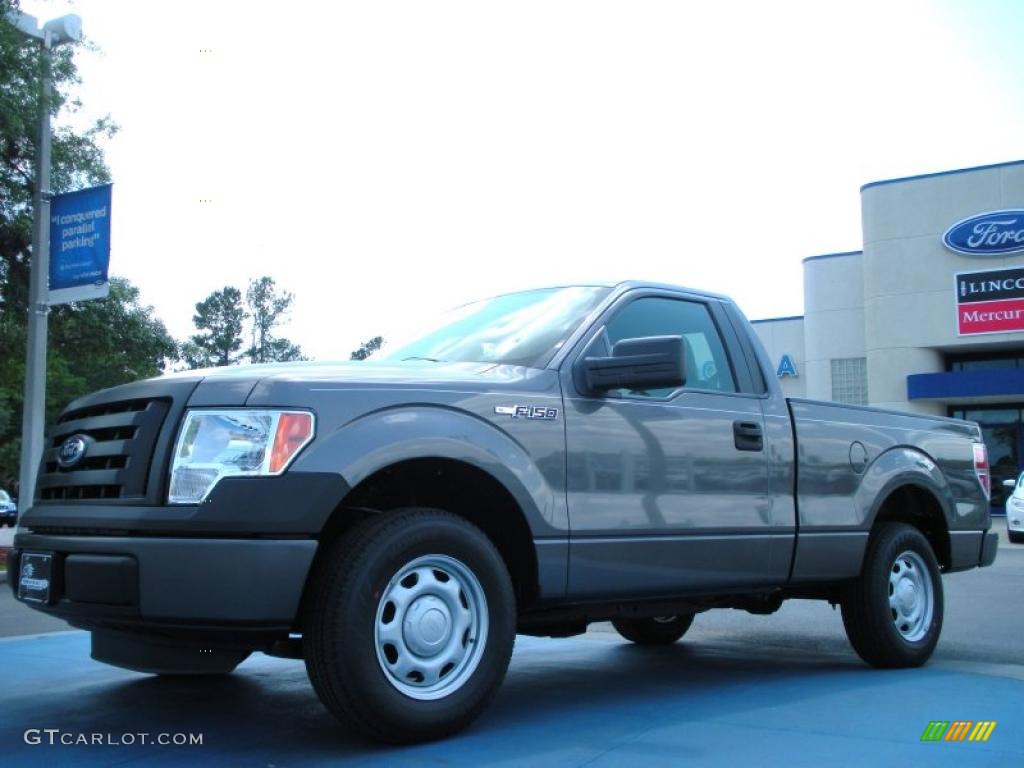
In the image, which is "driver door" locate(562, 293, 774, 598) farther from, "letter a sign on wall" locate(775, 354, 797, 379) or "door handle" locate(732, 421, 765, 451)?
"letter a sign on wall" locate(775, 354, 797, 379)

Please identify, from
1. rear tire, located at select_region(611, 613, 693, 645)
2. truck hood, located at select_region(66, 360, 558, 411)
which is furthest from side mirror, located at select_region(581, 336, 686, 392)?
rear tire, located at select_region(611, 613, 693, 645)

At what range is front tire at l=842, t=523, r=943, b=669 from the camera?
20.1 ft

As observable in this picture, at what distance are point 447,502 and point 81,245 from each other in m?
10.5

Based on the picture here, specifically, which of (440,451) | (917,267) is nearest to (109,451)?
(440,451)

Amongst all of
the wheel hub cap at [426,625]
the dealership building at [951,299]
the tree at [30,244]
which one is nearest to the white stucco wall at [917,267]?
the dealership building at [951,299]

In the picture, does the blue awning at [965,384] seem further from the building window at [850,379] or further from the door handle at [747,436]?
the door handle at [747,436]

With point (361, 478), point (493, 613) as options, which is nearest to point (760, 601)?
point (493, 613)

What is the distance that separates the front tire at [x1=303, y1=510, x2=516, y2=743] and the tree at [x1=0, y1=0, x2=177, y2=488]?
11844mm

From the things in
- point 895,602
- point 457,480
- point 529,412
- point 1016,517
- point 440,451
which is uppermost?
point 529,412

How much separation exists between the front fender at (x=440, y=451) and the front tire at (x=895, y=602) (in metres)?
2.44

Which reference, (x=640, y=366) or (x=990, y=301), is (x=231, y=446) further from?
(x=990, y=301)

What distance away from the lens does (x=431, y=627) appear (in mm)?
4062

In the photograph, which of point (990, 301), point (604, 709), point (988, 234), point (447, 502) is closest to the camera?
point (447, 502)

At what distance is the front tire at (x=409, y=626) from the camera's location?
12.5 feet
